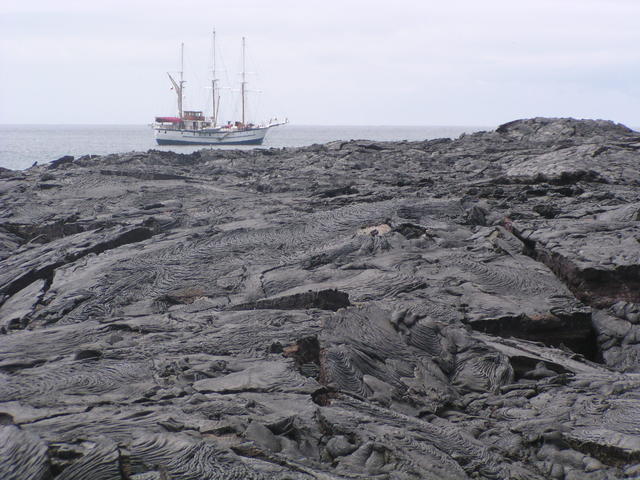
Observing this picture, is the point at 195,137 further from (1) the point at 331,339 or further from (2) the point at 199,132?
(1) the point at 331,339

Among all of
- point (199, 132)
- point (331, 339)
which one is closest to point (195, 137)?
point (199, 132)

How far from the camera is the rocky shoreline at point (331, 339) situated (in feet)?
10.5

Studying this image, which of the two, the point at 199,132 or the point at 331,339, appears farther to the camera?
the point at 199,132

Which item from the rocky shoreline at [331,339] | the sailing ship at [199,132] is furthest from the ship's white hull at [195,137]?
the rocky shoreline at [331,339]

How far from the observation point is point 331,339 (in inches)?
177

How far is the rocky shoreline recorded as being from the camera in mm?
3201

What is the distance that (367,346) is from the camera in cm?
447

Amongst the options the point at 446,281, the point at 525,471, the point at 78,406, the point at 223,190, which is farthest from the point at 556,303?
the point at 223,190

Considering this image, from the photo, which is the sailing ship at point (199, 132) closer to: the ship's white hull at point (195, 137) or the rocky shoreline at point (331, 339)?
the ship's white hull at point (195, 137)

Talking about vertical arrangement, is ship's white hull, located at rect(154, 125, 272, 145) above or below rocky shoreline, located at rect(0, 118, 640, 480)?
above

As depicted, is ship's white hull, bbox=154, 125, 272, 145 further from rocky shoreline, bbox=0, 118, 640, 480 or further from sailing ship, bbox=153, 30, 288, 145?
rocky shoreline, bbox=0, 118, 640, 480

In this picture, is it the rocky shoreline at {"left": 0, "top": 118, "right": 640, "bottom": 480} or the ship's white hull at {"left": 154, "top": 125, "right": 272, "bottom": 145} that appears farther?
the ship's white hull at {"left": 154, "top": 125, "right": 272, "bottom": 145}

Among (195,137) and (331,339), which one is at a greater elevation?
(195,137)

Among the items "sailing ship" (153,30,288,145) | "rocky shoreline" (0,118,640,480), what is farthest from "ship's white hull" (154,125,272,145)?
"rocky shoreline" (0,118,640,480)
